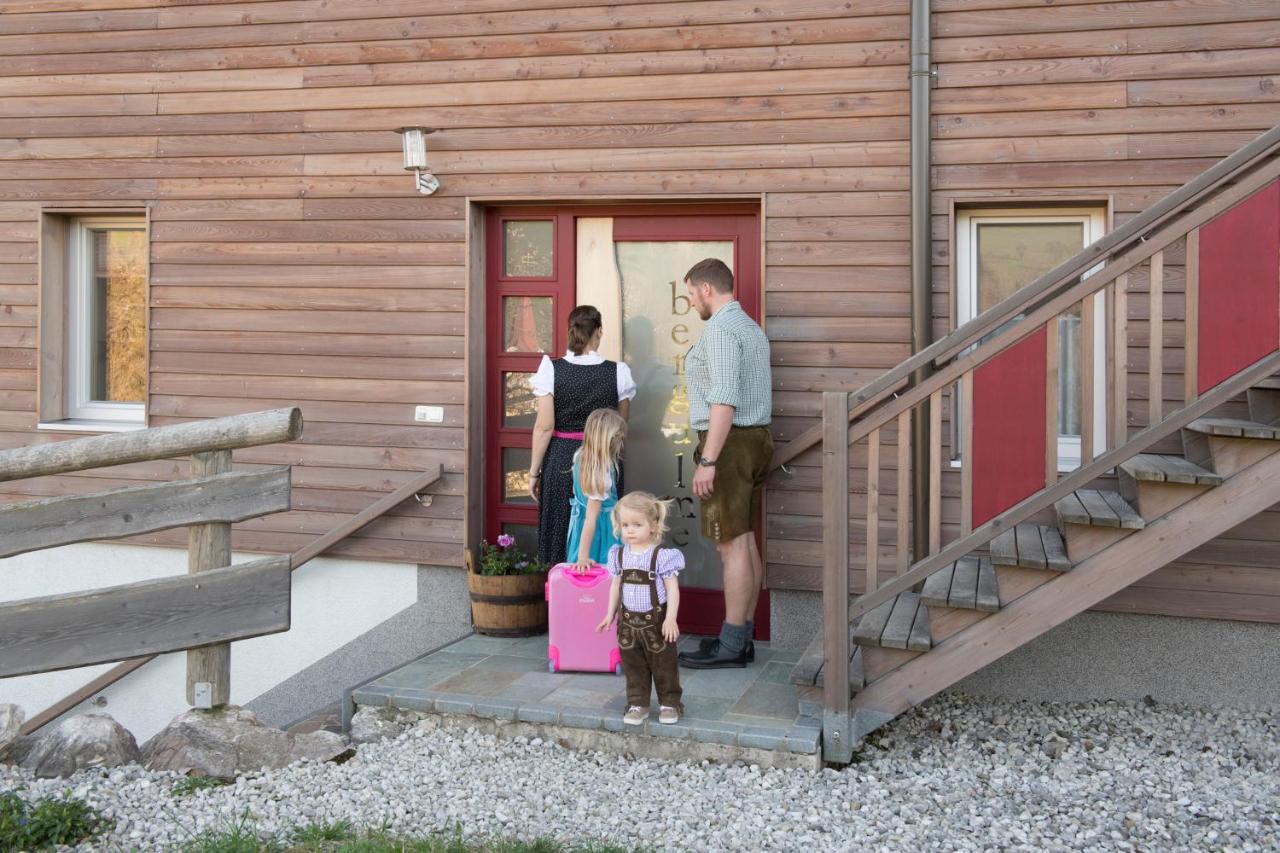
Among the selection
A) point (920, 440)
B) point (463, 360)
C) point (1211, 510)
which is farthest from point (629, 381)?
point (1211, 510)

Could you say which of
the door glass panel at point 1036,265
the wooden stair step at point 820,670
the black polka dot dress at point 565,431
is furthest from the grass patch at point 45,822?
the door glass panel at point 1036,265

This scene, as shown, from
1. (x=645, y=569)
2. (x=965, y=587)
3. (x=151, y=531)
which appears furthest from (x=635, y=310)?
(x=151, y=531)

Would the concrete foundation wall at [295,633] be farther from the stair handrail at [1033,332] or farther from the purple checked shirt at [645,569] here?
the stair handrail at [1033,332]

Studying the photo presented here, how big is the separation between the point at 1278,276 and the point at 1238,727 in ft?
6.91

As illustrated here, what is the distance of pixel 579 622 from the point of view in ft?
18.3

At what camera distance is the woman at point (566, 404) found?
5984mm

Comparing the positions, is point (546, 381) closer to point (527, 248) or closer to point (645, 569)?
point (527, 248)

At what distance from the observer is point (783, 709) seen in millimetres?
5027

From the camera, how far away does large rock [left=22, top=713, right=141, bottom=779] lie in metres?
4.88

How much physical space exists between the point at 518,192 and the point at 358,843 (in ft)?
12.1

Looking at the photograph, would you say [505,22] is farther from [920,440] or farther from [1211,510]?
[1211,510]

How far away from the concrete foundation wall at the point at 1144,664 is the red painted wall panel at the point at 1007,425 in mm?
1475

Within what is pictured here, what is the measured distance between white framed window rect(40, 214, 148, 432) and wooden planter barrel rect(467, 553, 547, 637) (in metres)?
2.62

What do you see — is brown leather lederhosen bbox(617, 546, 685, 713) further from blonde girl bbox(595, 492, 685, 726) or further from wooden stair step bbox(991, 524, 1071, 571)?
wooden stair step bbox(991, 524, 1071, 571)
